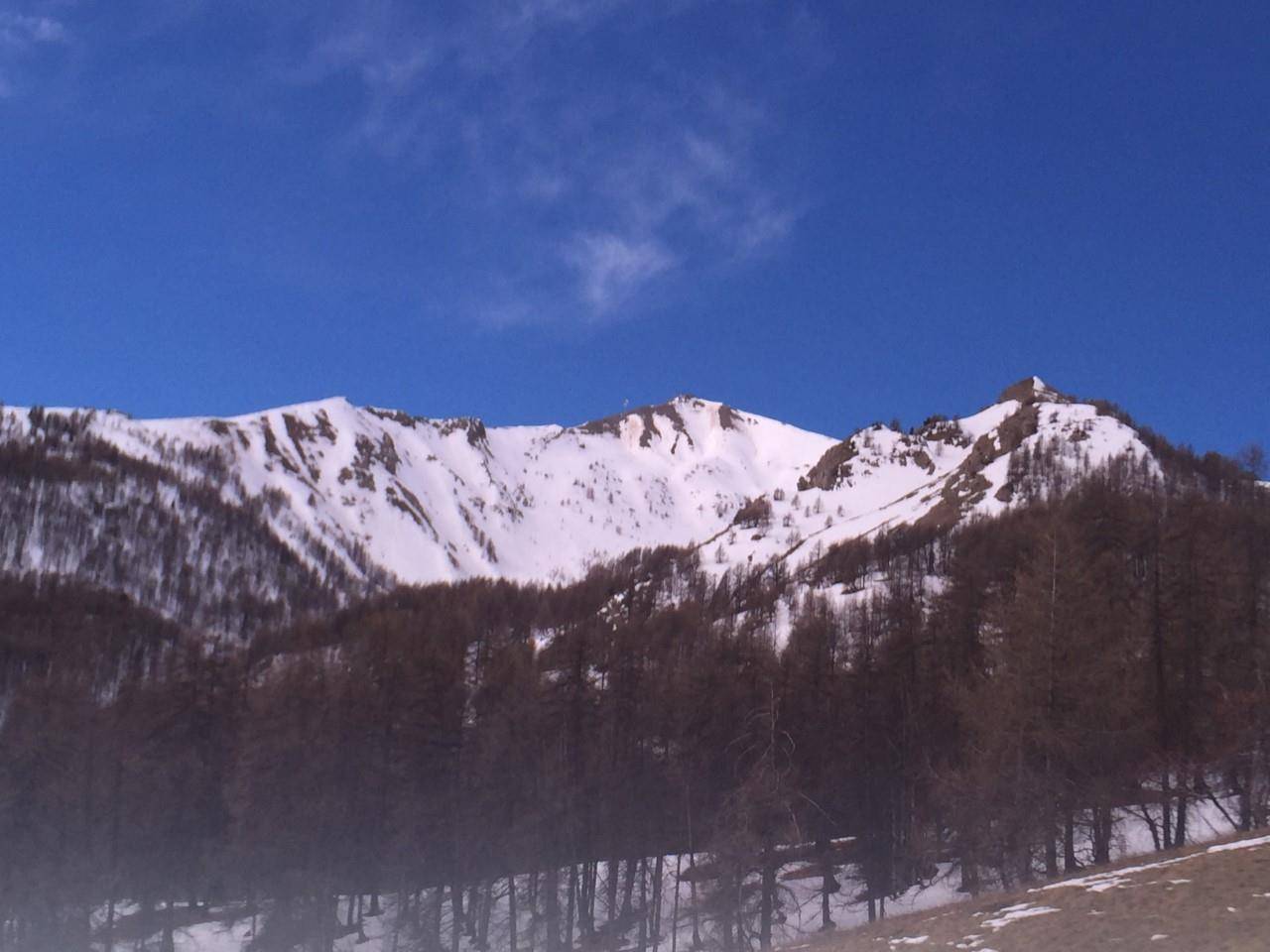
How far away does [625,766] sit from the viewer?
48.6 metres

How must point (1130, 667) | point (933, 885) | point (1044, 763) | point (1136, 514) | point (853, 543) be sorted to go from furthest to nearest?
1. point (853, 543)
2. point (1136, 514)
3. point (933, 885)
4. point (1130, 667)
5. point (1044, 763)

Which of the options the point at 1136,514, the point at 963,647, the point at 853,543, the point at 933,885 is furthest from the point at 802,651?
the point at 853,543

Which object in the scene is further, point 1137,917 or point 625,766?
point 625,766

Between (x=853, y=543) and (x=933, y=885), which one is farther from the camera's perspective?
(x=853, y=543)

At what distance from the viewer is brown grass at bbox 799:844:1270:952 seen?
18.1m

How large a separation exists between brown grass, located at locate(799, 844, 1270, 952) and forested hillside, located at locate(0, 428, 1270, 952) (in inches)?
340

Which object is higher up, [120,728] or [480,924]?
[120,728]

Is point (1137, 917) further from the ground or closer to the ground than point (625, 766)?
closer to the ground

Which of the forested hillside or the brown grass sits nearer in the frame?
the brown grass

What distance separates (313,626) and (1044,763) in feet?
523

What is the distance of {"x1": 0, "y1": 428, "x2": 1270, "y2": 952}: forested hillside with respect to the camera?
34.7m

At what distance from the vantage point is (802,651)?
51.5 metres

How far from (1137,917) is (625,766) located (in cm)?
3071

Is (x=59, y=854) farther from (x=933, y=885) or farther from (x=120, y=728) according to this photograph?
(x=933, y=885)
